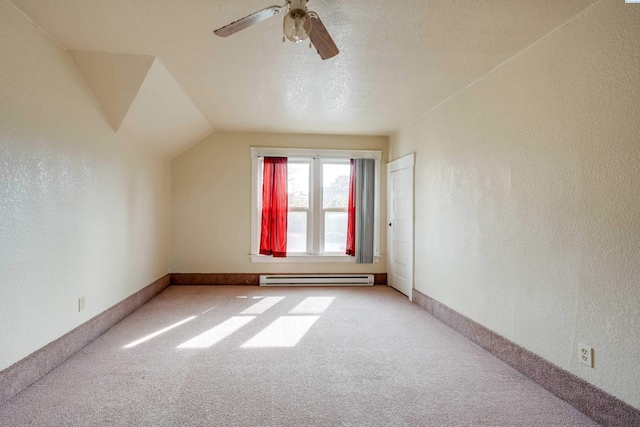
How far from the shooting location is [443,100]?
3580 mm

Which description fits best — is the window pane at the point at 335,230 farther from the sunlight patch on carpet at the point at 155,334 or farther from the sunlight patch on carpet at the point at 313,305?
the sunlight patch on carpet at the point at 155,334

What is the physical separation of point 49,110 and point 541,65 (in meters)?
3.52

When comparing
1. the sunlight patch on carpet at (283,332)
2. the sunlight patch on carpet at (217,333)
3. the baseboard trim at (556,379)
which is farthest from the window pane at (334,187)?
the baseboard trim at (556,379)

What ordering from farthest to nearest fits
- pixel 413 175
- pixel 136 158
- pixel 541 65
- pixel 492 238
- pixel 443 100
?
pixel 413 175 < pixel 136 158 < pixel 443 100 < pixel 492 238 < pixel 541 65

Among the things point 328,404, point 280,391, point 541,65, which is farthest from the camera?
point 541,65

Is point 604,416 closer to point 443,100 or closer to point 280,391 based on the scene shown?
point 280,391

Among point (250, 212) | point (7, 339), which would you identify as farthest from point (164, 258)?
point (7, 339)

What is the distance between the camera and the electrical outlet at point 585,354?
194cm

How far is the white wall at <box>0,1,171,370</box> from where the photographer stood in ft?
6.71

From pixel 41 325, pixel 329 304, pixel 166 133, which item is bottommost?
pixel 329 304

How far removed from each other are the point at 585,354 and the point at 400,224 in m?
3.03

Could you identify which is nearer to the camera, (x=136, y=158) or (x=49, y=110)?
(x=49, y=110)

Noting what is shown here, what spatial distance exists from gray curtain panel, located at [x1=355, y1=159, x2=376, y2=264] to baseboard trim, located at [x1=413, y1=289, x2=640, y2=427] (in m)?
2.11

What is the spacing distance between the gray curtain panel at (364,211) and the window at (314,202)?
0.12 metres
